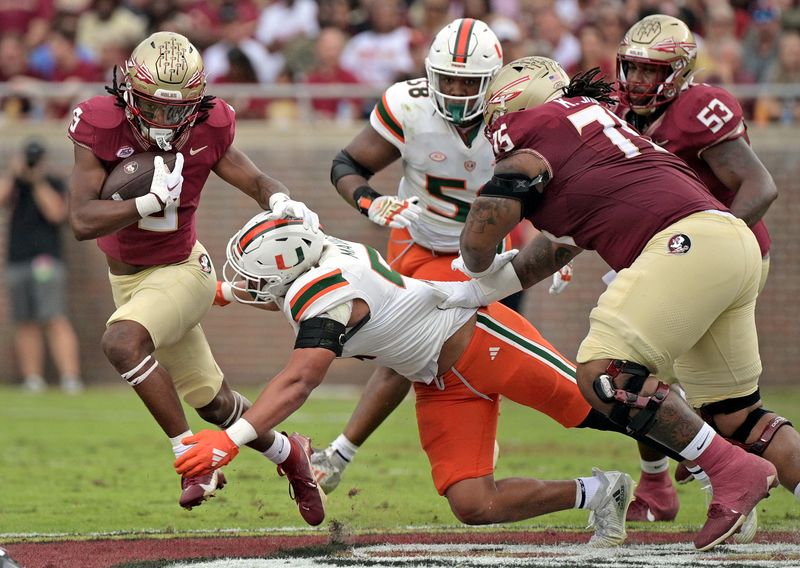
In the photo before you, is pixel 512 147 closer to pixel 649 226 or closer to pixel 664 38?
pixel 649 226

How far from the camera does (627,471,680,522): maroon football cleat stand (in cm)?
605

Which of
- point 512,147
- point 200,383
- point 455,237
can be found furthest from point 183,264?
point 512,147

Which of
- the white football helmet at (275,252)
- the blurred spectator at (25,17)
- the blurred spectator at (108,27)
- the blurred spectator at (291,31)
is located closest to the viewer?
the white football helmet at (275,252)

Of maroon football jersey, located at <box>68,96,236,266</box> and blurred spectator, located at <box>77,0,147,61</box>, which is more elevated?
maroon football jersey, located at <box>68,96,236,266</box>

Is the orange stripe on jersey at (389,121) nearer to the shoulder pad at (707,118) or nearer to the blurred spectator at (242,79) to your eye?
the shoulder pad at (707,118)

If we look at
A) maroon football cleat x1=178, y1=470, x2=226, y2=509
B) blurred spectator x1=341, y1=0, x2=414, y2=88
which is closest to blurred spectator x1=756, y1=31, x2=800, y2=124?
blurred spectator x1=341, y1=0, x2=414, y2=88

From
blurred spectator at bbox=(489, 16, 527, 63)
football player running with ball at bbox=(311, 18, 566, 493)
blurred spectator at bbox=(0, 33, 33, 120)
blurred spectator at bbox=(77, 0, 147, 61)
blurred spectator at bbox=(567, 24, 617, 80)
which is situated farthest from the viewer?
blurred spectator at bbox=(77, 0, 147, 61)

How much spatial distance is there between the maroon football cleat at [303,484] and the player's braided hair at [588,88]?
6.19 feet

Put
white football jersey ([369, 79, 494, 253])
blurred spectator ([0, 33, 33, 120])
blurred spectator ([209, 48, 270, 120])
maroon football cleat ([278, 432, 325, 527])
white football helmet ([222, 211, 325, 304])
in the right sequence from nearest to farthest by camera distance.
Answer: white football helmet ([222, 211, 325, 304])
maroon football cleat ([278, 432, 325, 527])
white football jersey ([369, 79, 494, 253])
blurred spectator ([209, 48, 270, 120])
blurred spectator ([0, 33, 33, 120])

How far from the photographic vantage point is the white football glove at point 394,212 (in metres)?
5.85

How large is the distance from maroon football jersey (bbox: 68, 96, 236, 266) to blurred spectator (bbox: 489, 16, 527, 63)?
4.27 metres

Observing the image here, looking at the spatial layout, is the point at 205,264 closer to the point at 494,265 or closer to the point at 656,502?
the point at 494,265

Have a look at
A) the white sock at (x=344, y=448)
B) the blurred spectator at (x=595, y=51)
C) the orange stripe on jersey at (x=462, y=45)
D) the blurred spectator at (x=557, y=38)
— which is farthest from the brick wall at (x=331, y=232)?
the orange stripe on jersey at (x=462, y=45)

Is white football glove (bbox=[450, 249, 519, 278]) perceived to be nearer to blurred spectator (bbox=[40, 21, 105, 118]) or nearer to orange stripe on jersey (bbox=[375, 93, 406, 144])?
orange stripe on jersey (bbox=[375, 93, 406, 144])
